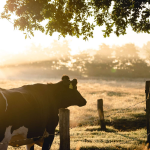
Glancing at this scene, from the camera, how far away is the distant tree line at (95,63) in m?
68.4

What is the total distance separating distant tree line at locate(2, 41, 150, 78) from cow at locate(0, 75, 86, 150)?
62585mm

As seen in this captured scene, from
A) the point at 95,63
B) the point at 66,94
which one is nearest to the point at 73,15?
the point at 66,94

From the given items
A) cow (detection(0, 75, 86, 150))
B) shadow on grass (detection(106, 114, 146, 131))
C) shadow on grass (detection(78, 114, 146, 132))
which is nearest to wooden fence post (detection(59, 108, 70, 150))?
cow (detection(0, 75, 86, 150))

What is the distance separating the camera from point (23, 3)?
316 inches

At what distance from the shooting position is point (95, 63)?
70.8 meters

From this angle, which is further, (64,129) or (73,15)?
(73,15)

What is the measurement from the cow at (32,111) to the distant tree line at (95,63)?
62585 mm

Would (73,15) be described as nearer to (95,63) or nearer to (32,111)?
(32,111)

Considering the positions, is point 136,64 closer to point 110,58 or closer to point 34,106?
point 110,58

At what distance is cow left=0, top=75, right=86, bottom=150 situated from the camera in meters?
4.01

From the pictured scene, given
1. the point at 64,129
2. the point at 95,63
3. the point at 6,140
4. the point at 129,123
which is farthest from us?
the point at 95,63

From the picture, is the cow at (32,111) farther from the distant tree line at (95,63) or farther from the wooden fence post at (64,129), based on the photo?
the distant tree line at (95,63)

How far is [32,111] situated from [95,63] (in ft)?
219

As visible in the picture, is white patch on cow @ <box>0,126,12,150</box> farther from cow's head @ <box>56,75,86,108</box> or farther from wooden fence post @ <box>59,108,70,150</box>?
cow's head @ <box>56,75,86,108</box>
